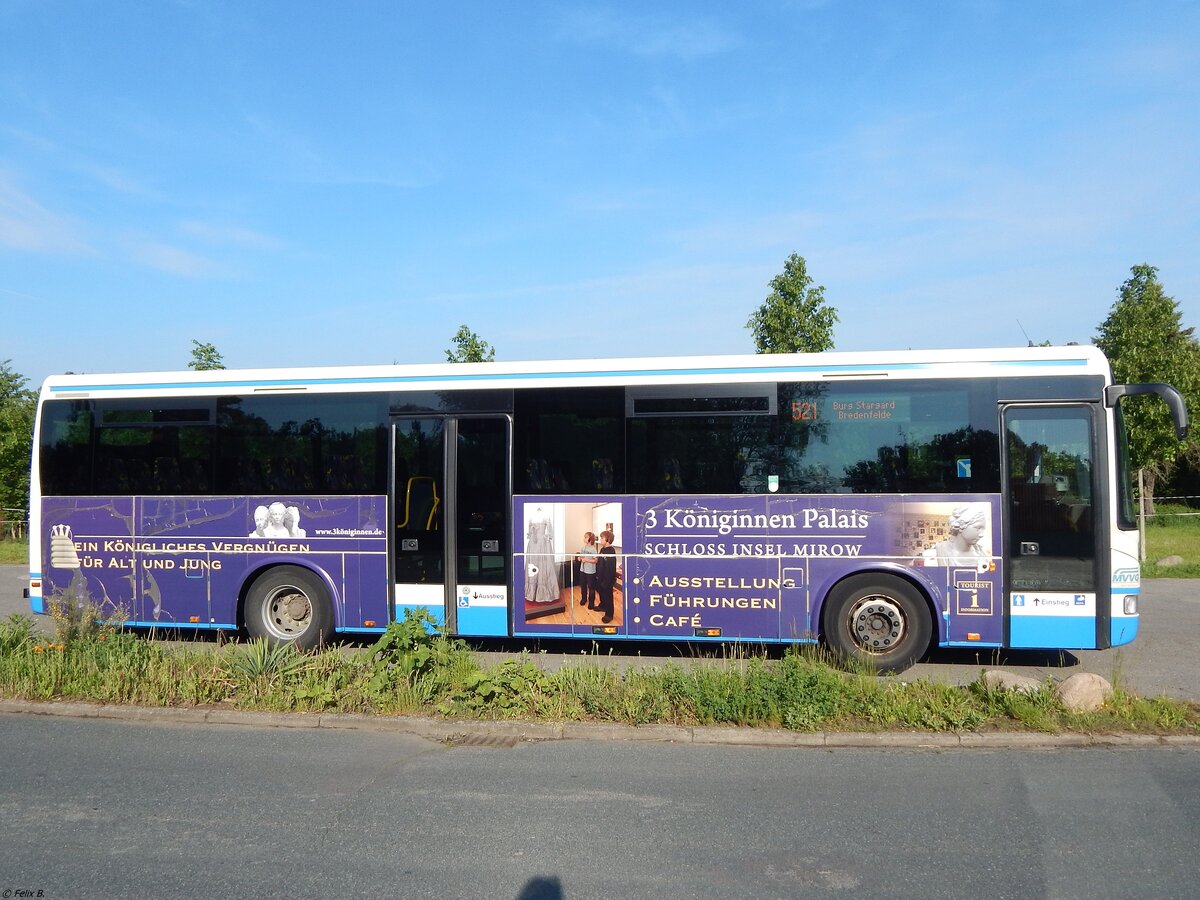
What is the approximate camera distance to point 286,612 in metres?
10.7

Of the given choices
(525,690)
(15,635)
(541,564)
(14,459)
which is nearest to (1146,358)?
(541,564)

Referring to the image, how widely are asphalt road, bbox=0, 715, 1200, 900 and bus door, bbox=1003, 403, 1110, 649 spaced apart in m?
2.54

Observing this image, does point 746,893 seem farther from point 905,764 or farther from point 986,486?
point 986,486

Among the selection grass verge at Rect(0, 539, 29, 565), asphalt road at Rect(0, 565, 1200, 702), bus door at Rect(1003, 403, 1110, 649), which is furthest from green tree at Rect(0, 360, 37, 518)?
bus door at Rect(1003, 403, 1110, 649)

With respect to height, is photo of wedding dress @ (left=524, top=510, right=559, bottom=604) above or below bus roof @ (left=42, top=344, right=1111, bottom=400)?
below

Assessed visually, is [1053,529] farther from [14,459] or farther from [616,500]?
[14,459]

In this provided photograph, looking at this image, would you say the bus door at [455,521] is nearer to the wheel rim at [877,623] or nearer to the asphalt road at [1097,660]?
the asphalt road at [1097,660]

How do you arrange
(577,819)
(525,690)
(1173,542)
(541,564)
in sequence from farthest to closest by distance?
(1173,542) → (541,564) → (525,690) → (577,819)

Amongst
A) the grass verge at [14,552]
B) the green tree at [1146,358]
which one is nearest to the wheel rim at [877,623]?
the green tree at [1146,358]

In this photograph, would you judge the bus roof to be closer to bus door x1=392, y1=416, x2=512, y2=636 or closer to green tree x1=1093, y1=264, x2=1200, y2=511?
bus door x1=392, y1=416, x2=512, y2=636

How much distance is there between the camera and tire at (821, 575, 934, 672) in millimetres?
9305

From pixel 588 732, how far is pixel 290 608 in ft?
16.1

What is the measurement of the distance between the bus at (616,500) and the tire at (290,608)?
0.03m

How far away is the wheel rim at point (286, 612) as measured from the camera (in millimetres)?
10578
